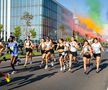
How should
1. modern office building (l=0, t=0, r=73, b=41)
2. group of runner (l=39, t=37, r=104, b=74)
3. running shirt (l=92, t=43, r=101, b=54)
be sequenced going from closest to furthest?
group of runner (l=39, t=37, r=104, b=74) → running shirt (l=92, t=43, r=101, b=54) → modern office building (l=0, t=0, r=73, b=41)

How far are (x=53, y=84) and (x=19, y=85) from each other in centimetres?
130

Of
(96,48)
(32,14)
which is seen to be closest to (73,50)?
(96,48)

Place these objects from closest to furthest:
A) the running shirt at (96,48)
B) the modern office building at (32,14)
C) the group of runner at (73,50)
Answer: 1. the group of runner at (73,50)
2. the running shirt at (96,48)
3. the modern office building at (32,14)

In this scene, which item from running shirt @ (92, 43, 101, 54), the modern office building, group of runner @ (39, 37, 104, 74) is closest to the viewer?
group of runner @ (39, 37, 104, 74)

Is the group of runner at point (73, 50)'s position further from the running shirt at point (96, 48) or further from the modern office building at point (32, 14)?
the modern office building at point (32, 14)

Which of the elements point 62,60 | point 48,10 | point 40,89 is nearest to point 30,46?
point 62,60

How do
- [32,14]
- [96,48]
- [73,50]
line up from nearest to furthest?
[96,48] → [73,50] → [32,14]

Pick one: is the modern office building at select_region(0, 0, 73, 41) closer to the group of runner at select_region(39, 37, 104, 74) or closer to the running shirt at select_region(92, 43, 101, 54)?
the group of runner at select_region(39, 37, 104, 74)

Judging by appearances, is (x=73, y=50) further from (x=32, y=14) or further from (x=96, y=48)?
(x=32, y=14)

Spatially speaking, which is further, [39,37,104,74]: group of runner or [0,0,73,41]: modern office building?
[0,0,73,41]: modern office building

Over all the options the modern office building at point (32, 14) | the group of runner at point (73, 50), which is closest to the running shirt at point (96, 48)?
the group of runner at point (73, 50)

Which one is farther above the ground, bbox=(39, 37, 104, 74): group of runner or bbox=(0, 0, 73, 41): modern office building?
bbox=(0, 0, 73, 41): modern office building

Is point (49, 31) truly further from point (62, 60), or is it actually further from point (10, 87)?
point (10, 87)

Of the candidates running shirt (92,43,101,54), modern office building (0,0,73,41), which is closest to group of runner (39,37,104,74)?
running shirt (92,43,101,54)
